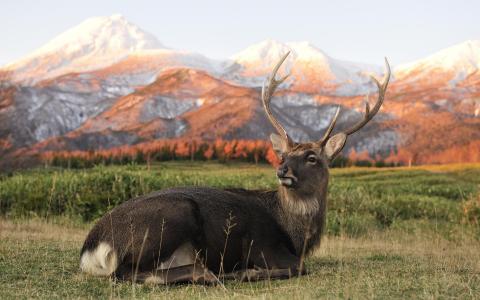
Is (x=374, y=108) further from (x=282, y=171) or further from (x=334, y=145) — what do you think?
(x=282, y=171)

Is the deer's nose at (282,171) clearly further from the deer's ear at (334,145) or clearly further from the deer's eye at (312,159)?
the deer's ear at (334,145)

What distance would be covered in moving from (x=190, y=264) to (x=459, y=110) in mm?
152674

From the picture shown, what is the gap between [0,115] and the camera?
34.8 meters

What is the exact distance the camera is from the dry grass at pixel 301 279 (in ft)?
19.7

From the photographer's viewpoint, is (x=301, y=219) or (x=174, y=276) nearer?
(x=174, y=276)

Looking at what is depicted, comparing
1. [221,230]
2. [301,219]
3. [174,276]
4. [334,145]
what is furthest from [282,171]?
[174,276]

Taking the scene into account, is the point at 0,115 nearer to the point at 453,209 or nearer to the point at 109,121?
the point at 453,209

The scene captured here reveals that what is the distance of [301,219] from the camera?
8.09 metres

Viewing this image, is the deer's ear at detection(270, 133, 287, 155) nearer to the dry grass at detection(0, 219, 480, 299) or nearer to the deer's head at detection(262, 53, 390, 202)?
the deer's head at detection(262, 53, 390, 202)

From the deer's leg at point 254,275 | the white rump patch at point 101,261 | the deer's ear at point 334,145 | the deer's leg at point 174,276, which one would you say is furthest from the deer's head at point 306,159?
the white rump patch at point 101,261

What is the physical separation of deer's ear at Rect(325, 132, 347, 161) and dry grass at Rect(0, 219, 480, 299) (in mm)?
1422

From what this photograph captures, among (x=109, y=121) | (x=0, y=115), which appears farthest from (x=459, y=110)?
(x=0, y=115)

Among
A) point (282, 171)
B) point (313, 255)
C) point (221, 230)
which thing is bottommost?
point (313, 255)

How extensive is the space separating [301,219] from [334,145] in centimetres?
112
